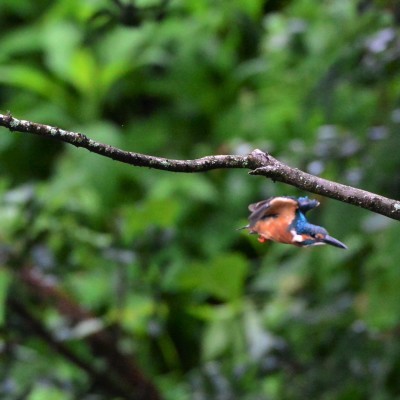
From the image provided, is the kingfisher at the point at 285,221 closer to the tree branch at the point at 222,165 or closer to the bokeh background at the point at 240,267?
the tree branch at the point at 222,165

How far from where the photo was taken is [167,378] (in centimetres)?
232

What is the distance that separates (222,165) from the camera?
49 centimetres

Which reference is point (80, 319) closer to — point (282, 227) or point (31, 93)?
point (282, 227)

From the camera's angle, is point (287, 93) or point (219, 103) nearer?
point (287, 93)

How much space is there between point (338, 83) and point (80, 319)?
2.23ft

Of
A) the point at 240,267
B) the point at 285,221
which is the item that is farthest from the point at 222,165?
the point at 240,267

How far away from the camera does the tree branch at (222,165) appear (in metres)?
0.46

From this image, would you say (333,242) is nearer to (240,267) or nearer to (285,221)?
(285,221)

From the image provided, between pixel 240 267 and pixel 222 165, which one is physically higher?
pixel 240 267

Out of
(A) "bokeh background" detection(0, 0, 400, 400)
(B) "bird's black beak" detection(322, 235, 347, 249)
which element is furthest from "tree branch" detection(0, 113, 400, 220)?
(A) "bokeh background" detection(0, 0, 400, 400)

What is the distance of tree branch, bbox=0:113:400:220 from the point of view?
46 cm

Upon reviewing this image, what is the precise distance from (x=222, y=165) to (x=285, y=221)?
0.24ft

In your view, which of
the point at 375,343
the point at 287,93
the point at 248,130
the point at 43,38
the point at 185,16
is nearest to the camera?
the point at 375,343

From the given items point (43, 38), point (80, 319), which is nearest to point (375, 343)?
point (80, 319)
